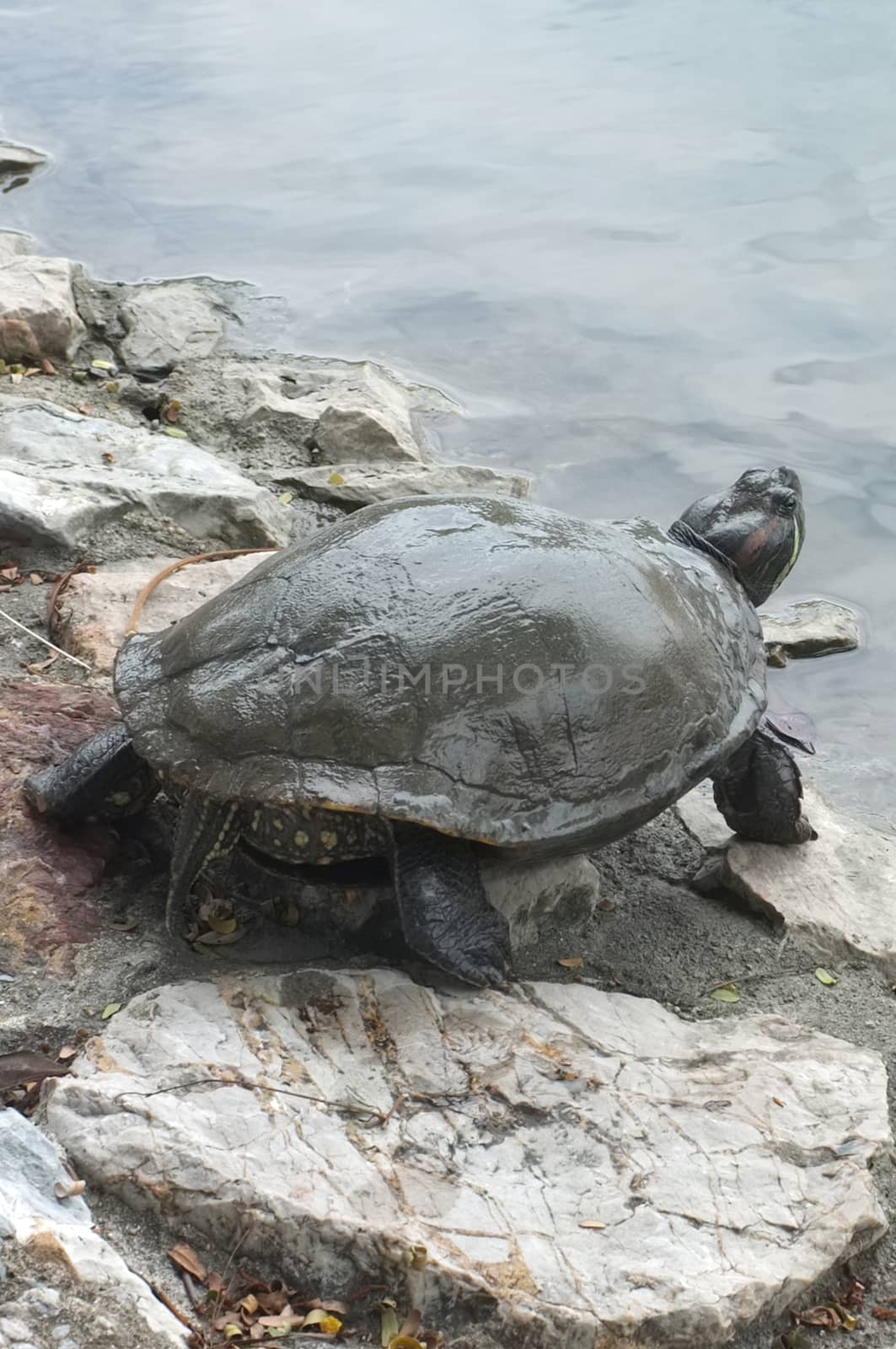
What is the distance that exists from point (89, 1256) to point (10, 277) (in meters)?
5.73

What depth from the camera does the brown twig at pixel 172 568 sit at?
12.8 feet

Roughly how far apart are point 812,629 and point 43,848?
354cm

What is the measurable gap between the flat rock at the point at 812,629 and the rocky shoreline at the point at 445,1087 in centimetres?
148

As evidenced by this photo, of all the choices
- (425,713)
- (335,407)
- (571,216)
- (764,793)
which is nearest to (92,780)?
(425,713)

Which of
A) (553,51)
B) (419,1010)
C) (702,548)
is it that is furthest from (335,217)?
(419,1010)

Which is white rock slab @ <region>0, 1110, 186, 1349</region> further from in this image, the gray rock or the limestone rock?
the gray rock

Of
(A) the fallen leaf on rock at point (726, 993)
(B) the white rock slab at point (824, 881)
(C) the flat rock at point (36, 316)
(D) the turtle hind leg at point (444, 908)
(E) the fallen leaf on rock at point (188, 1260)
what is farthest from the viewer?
(C) the flat rock at point (36, 316)

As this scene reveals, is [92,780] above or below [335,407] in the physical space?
above

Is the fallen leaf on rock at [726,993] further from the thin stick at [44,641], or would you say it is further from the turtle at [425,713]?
the thin stick at [44,641]

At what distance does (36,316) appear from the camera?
6.08m

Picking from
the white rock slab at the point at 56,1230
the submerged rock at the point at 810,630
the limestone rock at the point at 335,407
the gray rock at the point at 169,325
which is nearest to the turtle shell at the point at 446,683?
the white rock slab at the point at 56,1230

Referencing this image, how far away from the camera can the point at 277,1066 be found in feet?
8.20

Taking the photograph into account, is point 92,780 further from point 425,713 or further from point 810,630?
point 810,630

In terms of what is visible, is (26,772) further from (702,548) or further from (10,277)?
(10,277)
